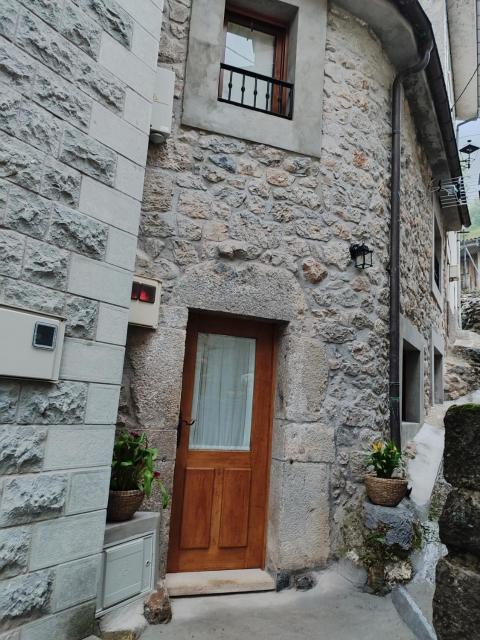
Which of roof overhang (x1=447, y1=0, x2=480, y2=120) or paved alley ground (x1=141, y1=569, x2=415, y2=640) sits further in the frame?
roof overhang (x1=447, y1=0, x2=480, y2=120)

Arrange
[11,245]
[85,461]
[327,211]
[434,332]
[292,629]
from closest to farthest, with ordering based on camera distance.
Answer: [11,245]
[85,461]
[292,629]
[327,211]
[434,332]

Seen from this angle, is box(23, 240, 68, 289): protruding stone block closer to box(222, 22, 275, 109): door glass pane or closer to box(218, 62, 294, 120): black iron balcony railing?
box(218, 62, 294, 120): black iron balcony railing

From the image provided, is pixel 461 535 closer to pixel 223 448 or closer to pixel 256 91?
pixel 223 448

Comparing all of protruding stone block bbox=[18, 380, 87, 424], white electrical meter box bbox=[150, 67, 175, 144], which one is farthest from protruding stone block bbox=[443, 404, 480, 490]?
white electrical meter box bbox=[150, 67, 175, 144]

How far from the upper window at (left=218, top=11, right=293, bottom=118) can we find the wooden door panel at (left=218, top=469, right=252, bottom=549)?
2961 mm

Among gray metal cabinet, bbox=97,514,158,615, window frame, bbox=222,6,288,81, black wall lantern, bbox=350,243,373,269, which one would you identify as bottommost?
gray metal cabinet, bbox=97,514,158,615

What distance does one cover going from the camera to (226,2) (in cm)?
387

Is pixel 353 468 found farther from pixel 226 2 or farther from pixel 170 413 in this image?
pixel 226 2

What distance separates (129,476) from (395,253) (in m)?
3.05

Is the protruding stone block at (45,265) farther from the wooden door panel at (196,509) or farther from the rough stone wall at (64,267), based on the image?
the wooden door panel at (196,509)

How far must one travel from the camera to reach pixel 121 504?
263 cm

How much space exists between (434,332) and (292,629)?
508 centimetres

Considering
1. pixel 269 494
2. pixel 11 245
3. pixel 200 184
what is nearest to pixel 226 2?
pixel 200 184

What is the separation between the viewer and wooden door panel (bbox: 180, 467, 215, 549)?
10.5 ft
